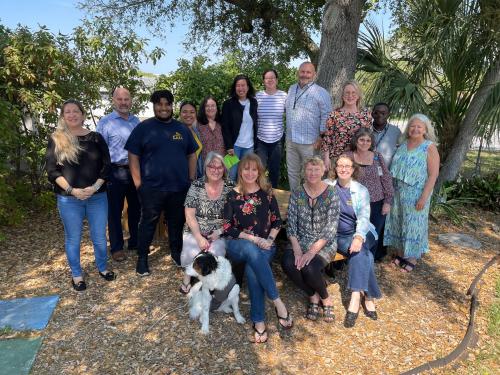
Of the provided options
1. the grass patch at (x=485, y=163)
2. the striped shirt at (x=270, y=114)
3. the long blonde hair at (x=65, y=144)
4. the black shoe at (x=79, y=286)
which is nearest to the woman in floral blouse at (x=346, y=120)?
the striped shirt at (x=270, y=114)

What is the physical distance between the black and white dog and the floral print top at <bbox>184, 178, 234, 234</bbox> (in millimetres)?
444

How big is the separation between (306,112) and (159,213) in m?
2.07

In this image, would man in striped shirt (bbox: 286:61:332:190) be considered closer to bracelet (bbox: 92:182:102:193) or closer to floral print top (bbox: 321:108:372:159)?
floral print top (bbox: 321:108:372:159)

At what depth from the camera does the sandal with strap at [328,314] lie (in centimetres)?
364

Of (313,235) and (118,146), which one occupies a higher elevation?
(118,146)

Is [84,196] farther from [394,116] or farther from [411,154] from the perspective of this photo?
[394,116]

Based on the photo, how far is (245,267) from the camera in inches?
142

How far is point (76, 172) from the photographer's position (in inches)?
141

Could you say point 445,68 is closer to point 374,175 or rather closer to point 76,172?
point 374,175

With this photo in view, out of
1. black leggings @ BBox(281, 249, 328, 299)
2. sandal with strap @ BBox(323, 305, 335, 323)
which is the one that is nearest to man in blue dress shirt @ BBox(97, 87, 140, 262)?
black leggings @ BBox(281, 249, 328, 299)

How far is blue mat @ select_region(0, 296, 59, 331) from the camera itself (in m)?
3.39

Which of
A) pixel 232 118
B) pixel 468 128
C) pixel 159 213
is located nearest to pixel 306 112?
pixel 232 118

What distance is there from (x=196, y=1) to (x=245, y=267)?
712cm

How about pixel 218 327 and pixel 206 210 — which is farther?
pixel 206 210
